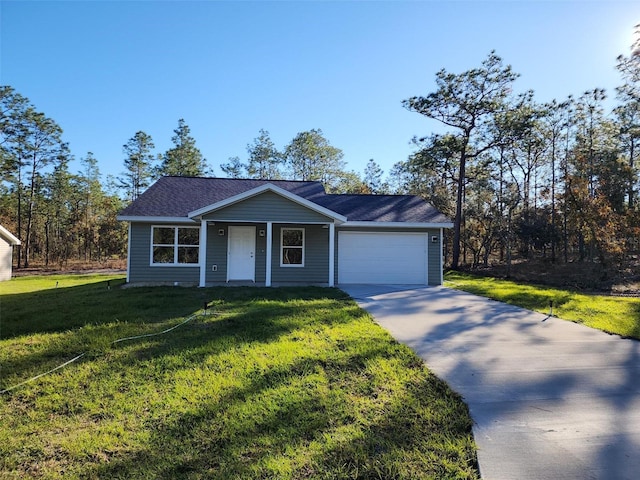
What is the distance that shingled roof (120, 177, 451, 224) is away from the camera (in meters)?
12.8

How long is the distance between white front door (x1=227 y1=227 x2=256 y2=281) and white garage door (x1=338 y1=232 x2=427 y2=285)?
3.22 metres

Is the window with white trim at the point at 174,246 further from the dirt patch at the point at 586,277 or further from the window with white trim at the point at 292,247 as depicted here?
the dirt patch at the point at 586,277

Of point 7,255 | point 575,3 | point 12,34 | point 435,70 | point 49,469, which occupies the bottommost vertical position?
point 49,469

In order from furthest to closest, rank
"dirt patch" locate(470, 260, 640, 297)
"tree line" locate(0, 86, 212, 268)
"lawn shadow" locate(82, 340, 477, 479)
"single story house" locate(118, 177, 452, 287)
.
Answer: "tree line" locate(0, 86, 212, 268) → "dirt patch" locate(470, 260, 640, 297) → "single story house" locate(118, 177, 452, 287) → "lawn shadow" locate(82, 340, 477, 479)

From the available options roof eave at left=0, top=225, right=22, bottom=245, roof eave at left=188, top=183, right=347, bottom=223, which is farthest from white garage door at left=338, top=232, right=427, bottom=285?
roof eave at left=0, top=225, right=22, bottom=245

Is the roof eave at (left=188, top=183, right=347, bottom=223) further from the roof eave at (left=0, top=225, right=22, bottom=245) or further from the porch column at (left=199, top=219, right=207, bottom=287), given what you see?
the roof eave at (left=0, top=225, right=22, bottom=245)

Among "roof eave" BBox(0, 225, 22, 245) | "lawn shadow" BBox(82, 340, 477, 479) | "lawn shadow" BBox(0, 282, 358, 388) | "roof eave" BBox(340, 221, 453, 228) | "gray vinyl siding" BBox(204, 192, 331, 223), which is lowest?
"lawn shadow" BBox(82, 340, 477, 479)

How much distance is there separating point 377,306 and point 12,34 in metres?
9.84

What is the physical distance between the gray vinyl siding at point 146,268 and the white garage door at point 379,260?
5.48m

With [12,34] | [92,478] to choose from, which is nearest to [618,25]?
[92,478]

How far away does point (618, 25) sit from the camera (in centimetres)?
956

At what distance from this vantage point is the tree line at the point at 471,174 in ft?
64.2

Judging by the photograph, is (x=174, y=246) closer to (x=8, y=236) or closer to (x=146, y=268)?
(x=146, y=268)

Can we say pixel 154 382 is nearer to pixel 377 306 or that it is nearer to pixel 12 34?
pixel 377 306
